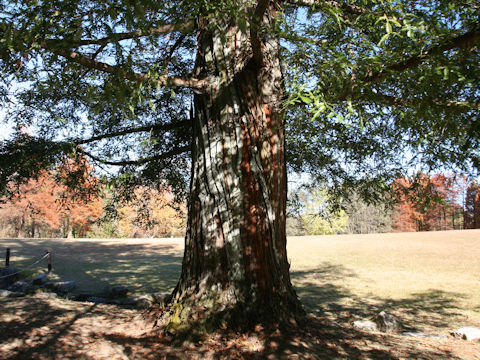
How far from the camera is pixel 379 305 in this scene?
9.33 meters

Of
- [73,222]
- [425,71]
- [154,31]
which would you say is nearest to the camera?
[425,71]

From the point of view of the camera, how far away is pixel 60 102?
7.99 meters

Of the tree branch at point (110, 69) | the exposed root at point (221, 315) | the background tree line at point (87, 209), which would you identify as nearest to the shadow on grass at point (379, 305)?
the exposed root at point (221, 315)

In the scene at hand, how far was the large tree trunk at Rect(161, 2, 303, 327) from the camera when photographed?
4.09 m

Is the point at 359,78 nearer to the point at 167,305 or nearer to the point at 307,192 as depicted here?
the point at 167,305

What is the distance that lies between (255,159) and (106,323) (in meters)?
2.86

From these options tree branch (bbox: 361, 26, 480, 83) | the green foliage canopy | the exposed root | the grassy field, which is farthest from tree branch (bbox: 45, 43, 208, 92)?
the grassy field

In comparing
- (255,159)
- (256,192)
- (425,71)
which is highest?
(425,71)

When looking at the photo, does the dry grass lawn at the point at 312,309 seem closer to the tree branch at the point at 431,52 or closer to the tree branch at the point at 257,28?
the tree branch at the point at 431,52

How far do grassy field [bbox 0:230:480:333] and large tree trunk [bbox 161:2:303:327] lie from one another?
417 cm

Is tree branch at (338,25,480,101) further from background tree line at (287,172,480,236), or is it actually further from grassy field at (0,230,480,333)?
grassy field at (0,230,480,333)

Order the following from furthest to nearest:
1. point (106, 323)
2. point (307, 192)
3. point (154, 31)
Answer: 1. point (307, 192)
2. point (106, 323)
3. point (154, 31)

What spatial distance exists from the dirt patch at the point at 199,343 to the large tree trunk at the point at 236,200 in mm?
269

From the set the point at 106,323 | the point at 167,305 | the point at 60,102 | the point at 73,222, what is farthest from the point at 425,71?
the point at 73,222
